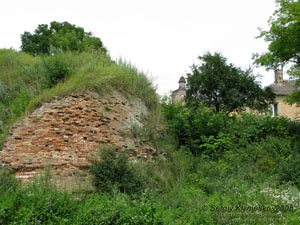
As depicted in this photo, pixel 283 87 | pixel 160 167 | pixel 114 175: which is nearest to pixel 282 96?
pixel 283 87

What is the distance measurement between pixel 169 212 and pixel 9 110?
6662mm

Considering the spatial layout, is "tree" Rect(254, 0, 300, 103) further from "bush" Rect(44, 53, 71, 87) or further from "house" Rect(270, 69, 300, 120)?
"house" Rect(270, 69, 300, 120)

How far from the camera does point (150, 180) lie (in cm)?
996

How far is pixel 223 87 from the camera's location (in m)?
17.9

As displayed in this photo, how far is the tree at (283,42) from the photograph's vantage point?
15.2 metres

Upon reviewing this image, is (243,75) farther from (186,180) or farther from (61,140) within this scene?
(61,140)

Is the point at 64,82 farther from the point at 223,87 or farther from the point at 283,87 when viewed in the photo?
the point at 283,87

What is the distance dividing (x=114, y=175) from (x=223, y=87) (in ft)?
33.1

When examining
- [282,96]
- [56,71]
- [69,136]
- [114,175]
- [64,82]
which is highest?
[282,96]

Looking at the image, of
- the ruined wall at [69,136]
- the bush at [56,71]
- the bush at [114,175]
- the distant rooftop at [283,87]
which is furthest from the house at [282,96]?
the bush at [114,175]

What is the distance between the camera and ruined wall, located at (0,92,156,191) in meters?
9.46

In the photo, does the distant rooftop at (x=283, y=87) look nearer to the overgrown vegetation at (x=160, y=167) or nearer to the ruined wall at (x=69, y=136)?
the overgrown vegetation at (x=160, y=167)

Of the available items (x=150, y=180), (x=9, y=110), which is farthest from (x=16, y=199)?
(x=9, y=110)

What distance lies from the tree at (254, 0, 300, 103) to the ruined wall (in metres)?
7.54
